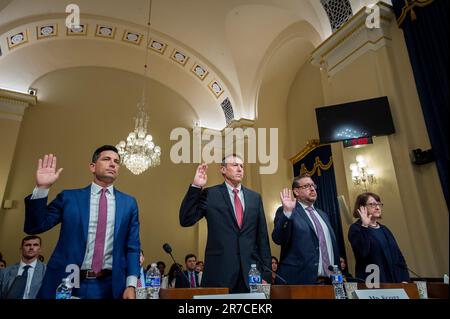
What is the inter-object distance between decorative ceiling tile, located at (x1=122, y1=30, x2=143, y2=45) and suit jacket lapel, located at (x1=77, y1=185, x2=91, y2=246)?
654 centimetres

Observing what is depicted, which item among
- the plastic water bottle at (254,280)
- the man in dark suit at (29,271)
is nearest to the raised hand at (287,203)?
the plastic water bottle at (254,280)

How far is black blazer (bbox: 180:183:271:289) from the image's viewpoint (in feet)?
6.30

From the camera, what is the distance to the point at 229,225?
2.07m

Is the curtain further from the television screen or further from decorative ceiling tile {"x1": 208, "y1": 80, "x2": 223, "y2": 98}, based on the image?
decorative ceiling tile {"x1": 208, "y1": 80, "x2": 223, "y2": 98}

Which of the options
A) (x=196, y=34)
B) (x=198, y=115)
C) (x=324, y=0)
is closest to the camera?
(x=324, y=0)

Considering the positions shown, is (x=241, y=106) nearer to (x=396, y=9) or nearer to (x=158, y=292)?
(x=396, y=9)

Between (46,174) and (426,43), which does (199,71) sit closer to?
(426,43)

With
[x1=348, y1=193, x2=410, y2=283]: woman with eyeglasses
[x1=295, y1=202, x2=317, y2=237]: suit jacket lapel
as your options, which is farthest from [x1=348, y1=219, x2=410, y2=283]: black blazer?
[x1=295, y1=202, x2=317, y2=237]: suit jacket lapel

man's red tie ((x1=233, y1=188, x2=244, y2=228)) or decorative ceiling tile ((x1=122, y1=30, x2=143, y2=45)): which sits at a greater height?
decorative ceiling tile ((x1=122, y1=30, x2=143, y2=45))

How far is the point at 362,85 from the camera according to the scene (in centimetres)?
443

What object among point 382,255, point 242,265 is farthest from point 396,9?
point 242,265

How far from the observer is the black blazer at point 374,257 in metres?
2.26

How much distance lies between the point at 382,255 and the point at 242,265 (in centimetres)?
114

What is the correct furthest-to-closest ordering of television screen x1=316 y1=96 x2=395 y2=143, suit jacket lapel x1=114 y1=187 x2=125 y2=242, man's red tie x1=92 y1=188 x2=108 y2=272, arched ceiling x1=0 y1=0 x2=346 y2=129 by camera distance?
1. arched ceiling x1=0 y1=0 x2=346 y2=129
2. television screen x1=316 y1=96 x2=395 y2=143
3. suit jacket lapel x1=114 y1=187 x2=125 y2=242
4. man's red tie x1=92 y1=188 x2=108 y2=272
